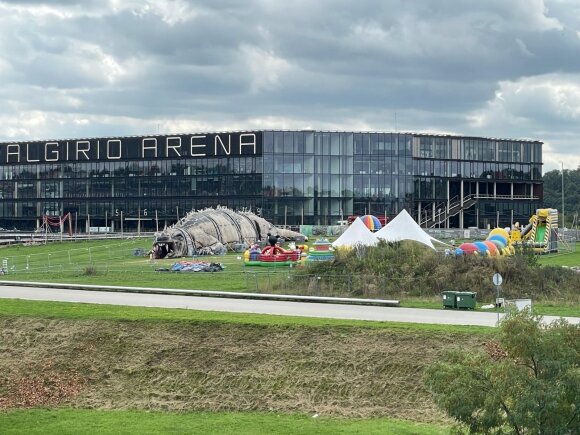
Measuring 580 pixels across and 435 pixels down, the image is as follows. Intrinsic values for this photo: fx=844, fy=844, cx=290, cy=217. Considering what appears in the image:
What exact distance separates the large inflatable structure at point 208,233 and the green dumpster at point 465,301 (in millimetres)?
44407

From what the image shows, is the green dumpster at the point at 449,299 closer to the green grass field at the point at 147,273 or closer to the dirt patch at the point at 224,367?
the green grass field at the point at 147,273

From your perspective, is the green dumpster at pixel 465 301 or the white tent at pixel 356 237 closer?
the green dumpster at pixel 465 301

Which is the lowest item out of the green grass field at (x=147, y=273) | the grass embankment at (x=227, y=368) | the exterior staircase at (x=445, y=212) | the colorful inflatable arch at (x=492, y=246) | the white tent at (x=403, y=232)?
the grass embankment at (x=227, y=368)

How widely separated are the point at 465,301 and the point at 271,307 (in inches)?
391

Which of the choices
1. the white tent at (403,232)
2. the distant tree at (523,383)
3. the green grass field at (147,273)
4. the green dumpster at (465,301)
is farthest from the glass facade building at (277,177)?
the distant tree at (523,383)

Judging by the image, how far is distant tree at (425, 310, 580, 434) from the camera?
18234 millimetres

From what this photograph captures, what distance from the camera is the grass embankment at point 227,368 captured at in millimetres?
29594

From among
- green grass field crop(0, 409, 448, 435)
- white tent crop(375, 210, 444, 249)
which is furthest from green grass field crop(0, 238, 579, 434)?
white tent crop(375, 210, 444, 249)

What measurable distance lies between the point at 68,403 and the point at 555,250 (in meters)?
69.4

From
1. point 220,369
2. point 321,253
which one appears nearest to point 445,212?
point 321,253

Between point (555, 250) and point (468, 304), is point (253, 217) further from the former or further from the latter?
point (468, 304)

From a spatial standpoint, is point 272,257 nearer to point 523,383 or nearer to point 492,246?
point 492,246

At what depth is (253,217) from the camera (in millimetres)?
100938

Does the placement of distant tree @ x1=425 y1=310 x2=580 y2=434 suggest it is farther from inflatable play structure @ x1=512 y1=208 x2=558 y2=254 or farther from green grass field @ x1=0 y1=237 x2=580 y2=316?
inflatable play structure @ x1=512 y1=208 x2=558 y2=254
